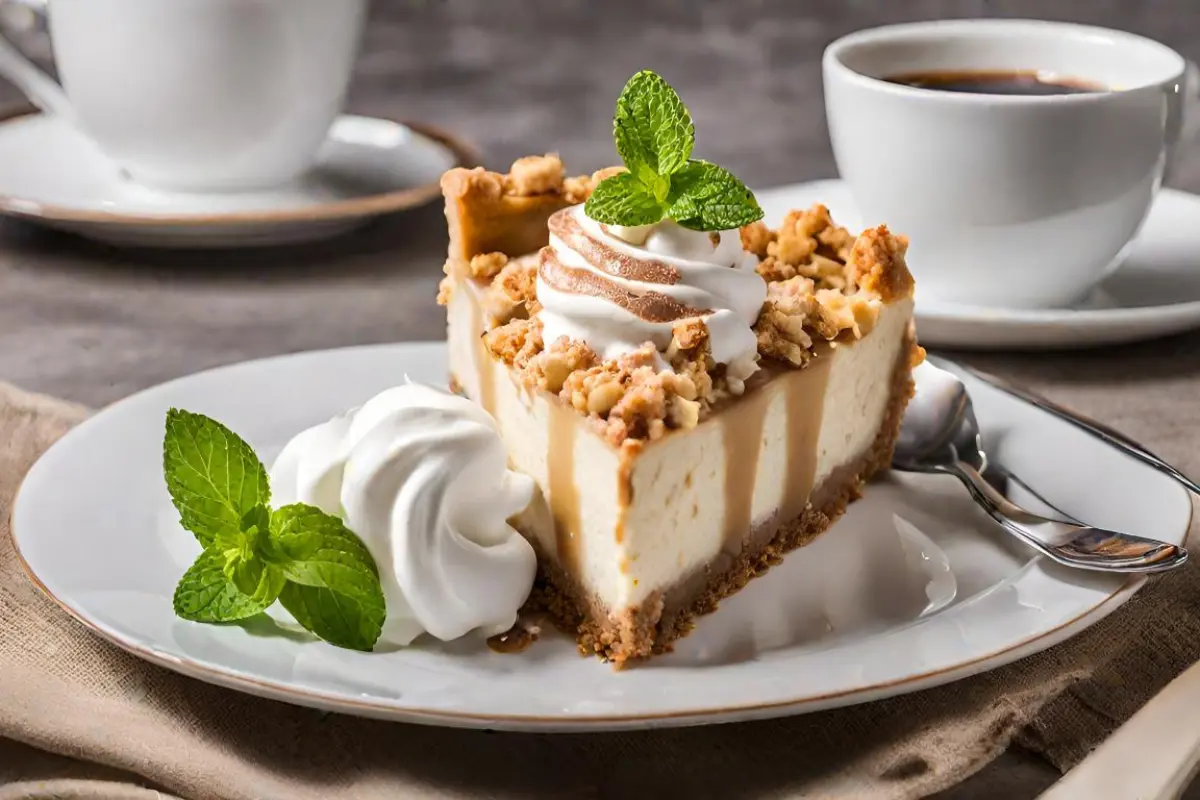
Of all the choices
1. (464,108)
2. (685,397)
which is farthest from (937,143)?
(464,108)

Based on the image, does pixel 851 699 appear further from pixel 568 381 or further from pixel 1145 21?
pixel 1145 21

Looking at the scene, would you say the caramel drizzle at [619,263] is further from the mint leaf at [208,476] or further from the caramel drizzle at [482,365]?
the mint leaf at [208,476]

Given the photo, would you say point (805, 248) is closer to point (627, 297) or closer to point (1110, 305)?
point (627, 297)

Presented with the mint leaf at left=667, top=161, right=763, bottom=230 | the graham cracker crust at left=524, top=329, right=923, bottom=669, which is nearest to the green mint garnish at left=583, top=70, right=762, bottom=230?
the mint leaf at left=667, top=161, right=763, bottom=230

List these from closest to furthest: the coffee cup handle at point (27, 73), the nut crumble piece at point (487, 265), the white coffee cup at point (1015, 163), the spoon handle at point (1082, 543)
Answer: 1. the spoon handle at point (1082, 543)
2. the nut crumble piece at point (487, 265)
3. the white coffee cup at point (1015, 163)
4. the coffee cup handle at point (27, 73)

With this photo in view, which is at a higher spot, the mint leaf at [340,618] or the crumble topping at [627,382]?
the crumble topping at [627,382]

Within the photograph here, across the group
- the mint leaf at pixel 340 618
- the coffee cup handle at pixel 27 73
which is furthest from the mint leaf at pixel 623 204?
the coffee cup handle at pixel 27 73
